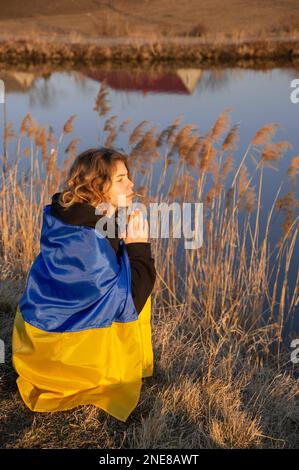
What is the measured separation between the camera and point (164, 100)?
36.8 feet

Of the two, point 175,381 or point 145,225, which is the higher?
point 145,225

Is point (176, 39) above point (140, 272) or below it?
above

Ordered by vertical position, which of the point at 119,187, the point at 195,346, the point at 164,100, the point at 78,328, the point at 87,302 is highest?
the point at 164,100

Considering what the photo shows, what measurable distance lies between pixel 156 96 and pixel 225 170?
803cm

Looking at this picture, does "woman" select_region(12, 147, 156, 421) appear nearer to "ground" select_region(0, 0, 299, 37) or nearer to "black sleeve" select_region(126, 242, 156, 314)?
"black sleeve" select_region(126, 242, 156, 314)

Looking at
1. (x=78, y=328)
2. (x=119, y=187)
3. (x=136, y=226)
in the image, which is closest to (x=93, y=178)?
(x=119, y=187)

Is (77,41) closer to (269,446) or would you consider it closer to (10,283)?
(10,283)

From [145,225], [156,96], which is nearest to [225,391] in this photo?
Answer: [145,225]

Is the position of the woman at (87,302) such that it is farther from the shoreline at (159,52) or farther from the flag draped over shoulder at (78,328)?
the shoreline at (159,52)

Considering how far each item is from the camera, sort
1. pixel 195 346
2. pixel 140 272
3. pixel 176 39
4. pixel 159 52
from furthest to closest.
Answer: pixel 176 39
pixel 159 52
pixel 195 346
pixel 140 272

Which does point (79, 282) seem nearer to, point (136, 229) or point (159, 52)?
point (136, 229)

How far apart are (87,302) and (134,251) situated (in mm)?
288

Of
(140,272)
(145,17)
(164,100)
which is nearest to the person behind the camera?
(140,272)
